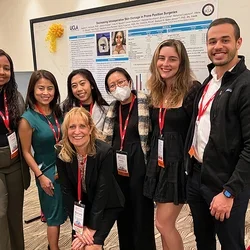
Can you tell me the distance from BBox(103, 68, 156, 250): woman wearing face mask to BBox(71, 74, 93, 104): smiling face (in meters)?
0.20

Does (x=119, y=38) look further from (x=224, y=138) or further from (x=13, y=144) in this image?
(x=224, y=138)

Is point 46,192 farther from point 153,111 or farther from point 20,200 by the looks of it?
point 153,111

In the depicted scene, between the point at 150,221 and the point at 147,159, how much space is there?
18.2 inches

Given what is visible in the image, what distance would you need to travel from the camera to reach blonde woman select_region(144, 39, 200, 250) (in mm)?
1700

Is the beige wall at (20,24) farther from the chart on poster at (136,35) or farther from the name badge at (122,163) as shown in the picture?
the name badge at (122,163)

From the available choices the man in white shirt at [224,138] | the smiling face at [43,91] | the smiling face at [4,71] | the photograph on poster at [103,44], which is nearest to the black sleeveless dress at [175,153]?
the man in white shirt at [224,138]

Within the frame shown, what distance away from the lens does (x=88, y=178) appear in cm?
175

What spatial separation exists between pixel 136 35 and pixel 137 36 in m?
0.02

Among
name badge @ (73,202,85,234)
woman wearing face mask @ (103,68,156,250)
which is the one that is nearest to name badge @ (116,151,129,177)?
woman wearing face mask @ (103,68,156,250)

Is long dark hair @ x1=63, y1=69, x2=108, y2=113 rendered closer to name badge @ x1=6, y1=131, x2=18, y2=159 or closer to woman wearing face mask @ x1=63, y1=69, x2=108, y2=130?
woman wearing face mask @ x1=63, y1=69, x2=108, y2=130

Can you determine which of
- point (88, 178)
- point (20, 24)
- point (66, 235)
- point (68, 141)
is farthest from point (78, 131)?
point (20, 24)

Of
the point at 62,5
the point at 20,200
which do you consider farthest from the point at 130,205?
the point at 62,5

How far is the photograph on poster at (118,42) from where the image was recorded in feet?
9.74

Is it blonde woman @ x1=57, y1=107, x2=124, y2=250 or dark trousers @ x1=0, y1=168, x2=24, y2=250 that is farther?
dark trousers @ x1=0, y1=168, x2=24, y2=250
